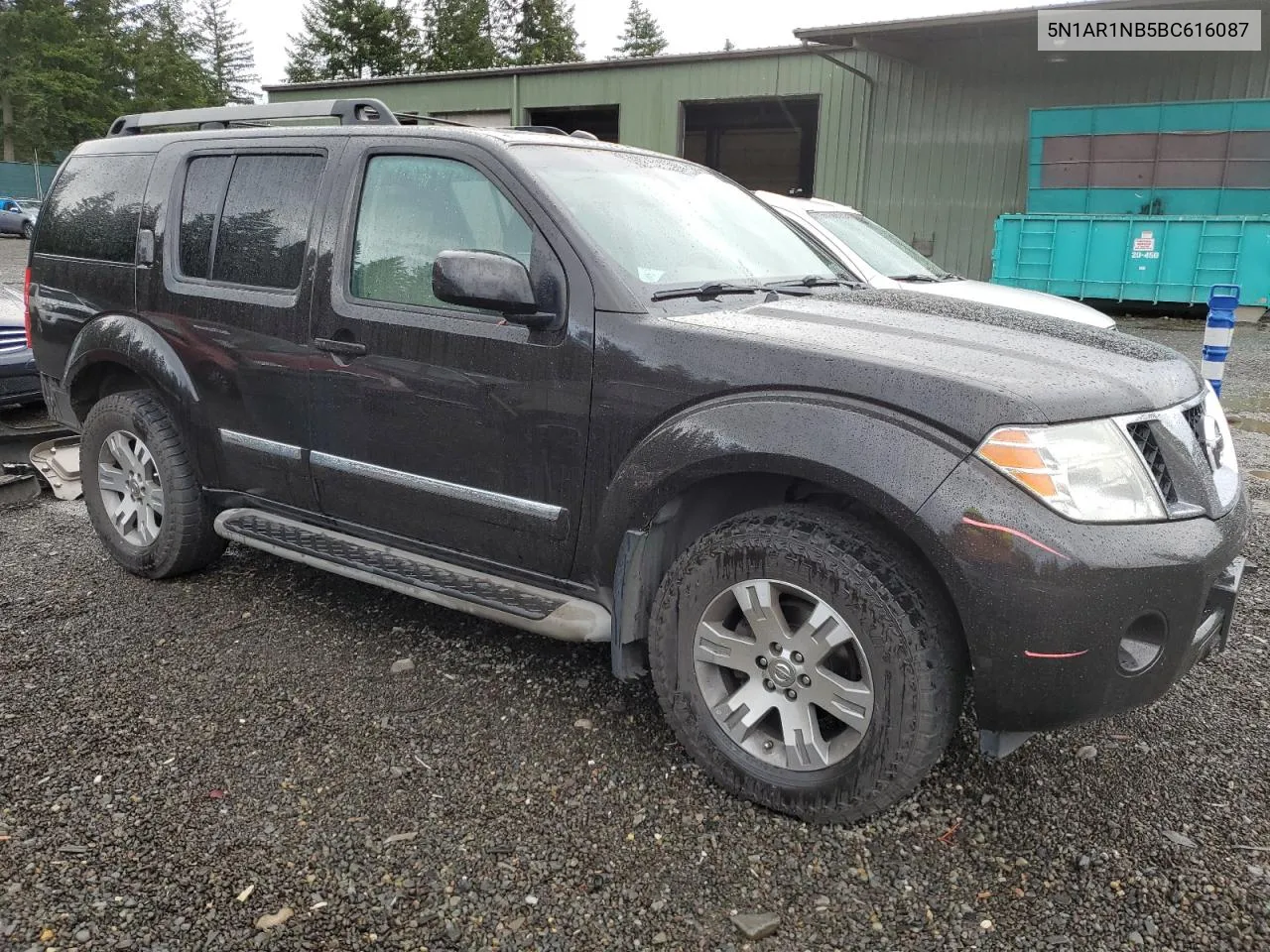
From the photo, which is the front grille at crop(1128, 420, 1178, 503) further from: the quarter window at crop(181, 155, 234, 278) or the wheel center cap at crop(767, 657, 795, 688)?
the quarter window at crop(181, 155, 234, 278)

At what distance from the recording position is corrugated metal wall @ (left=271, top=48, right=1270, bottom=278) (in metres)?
16.4

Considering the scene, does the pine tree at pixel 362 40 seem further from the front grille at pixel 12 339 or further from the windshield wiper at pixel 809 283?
the windshield wiper at pixel 809 283

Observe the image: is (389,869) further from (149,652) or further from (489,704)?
(149,652)

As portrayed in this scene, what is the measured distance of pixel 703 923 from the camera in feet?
7.21

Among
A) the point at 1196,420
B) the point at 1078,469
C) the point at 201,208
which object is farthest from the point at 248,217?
the point at 1196,420

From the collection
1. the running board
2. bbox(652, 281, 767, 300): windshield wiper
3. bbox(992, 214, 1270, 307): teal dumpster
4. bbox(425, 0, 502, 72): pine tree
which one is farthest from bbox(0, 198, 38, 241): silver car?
bbox(652, 281, 767, 300): windshield wiper

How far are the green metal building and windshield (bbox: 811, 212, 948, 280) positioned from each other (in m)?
10.2

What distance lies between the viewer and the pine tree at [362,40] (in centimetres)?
5178

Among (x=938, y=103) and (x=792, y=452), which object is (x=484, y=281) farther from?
(x=938, y=103)

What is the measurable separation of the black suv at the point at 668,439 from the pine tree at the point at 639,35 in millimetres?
76776

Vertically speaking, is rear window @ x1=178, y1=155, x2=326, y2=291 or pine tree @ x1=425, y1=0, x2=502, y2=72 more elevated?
pine tree @ x1=425, y1=0, x2=502, y2=72

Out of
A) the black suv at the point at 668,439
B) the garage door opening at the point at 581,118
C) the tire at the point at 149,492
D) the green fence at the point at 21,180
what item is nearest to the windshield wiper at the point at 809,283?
the black suv at the point at 668,439

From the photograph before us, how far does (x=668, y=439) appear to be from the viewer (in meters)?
2.62

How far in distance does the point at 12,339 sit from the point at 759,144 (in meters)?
25.5
